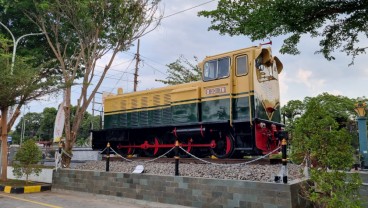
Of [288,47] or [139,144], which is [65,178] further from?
[288,47]

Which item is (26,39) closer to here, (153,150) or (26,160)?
(26,160)

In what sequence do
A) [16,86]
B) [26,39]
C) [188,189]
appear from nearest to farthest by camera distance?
[188,189], [16,86], [26,39]

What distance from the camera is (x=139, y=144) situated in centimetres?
1129

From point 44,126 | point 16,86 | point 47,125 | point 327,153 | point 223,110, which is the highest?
point 47,125

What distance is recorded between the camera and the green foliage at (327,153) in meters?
4.76

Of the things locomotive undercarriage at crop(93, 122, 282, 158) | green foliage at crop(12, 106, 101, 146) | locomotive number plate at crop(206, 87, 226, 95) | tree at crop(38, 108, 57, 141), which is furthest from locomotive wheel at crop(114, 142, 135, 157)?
tree at crop(38, 108, 57, 141)

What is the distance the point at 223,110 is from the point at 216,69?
4.20ft

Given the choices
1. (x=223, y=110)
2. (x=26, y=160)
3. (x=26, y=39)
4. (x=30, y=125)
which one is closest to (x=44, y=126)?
(x=30, y=125)

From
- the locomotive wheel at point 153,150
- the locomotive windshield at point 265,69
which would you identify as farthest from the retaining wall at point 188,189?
the locomotive windshield at point 265,69

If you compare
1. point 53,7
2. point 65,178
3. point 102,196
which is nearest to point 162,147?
point 102,196

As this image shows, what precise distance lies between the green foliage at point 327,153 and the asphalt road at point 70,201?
3.42m

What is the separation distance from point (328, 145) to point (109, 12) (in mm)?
9936

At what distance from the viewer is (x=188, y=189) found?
709 cm

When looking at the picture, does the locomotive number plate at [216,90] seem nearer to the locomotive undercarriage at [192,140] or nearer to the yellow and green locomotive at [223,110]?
the yellow and green locomotive at [223,110]
